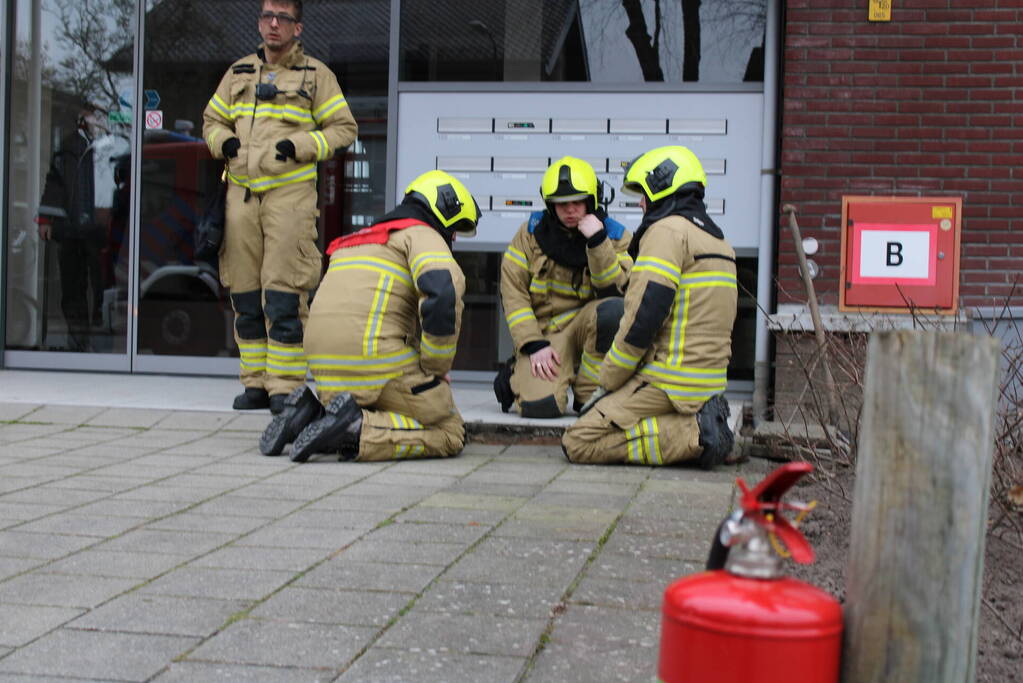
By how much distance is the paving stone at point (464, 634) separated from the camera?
10.5 ft

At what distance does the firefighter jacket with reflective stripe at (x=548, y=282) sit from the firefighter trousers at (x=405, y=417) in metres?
0.88

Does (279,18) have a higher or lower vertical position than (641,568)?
higher

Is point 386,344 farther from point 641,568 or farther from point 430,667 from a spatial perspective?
point 430,667

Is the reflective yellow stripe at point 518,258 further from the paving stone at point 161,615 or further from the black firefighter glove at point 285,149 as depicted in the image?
the paving stone at point 161,615

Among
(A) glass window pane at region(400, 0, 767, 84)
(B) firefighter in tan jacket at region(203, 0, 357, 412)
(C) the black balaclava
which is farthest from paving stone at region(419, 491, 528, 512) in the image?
(A) glass window pane at region(400, 0, 767, 84)

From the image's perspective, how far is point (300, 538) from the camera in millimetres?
4395

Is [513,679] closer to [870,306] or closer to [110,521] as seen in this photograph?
[110,521]

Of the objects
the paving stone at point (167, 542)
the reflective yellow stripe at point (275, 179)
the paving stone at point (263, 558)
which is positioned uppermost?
the reflective yellow stripe at point (275, 179)

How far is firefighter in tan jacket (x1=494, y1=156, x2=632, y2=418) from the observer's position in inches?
269

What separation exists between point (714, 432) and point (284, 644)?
3235 millimetres

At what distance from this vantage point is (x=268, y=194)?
759 centimetres

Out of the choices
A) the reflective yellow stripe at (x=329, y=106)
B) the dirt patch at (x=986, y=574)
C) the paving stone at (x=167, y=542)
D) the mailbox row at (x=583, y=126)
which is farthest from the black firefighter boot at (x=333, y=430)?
the mailbox row at (x=583, y=126)

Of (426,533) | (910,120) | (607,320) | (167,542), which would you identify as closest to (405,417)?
(607,320)

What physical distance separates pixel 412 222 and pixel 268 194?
65.9 inches
